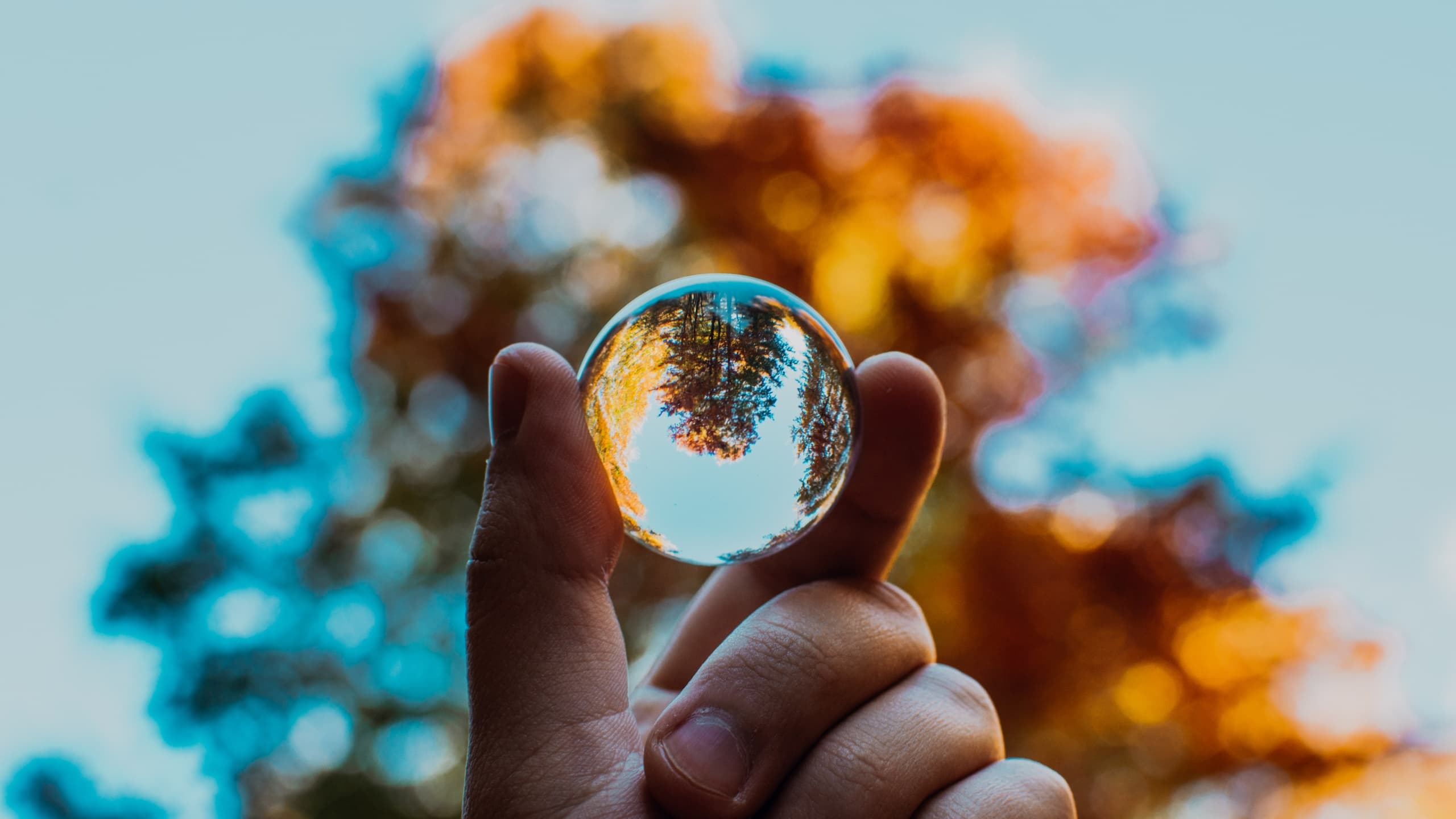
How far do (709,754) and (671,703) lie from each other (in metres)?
0.22

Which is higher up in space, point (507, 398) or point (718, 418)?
point (718, 418)

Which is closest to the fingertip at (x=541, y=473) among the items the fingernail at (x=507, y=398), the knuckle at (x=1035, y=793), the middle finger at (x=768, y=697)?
the fingernail at (x=507, y=398)

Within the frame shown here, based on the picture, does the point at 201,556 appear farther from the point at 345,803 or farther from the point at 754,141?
the point at 754,141

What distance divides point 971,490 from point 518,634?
9.00 metres

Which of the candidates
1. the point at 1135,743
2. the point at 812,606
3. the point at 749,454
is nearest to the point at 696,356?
the point at 749,454

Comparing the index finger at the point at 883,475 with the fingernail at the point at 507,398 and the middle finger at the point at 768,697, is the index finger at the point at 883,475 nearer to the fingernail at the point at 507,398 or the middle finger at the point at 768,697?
the middle finger at the point at 768,697

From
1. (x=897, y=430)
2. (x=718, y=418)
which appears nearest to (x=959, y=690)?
(x=897, y=430)

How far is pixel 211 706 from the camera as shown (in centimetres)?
836

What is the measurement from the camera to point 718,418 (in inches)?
81.1

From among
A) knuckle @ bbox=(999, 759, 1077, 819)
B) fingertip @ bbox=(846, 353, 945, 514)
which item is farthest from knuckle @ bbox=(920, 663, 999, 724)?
fingertip @ bbox=(846, 353, 945, 514)

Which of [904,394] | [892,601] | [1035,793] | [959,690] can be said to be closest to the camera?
[1035,793]

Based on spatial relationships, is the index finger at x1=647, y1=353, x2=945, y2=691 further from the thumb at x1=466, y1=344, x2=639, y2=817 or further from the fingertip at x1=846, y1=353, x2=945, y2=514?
the thumb at x1=466, y1=344, x2=639, y2=817

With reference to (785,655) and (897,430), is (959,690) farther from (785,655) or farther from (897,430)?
(897,430)

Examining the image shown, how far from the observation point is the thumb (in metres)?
1.98
